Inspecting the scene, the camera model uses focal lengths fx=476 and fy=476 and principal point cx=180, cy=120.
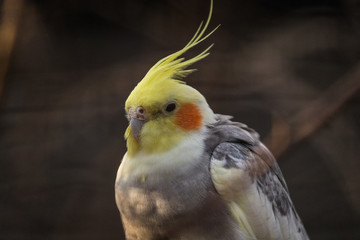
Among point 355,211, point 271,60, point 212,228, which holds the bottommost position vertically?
point 355,211

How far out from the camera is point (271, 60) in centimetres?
283

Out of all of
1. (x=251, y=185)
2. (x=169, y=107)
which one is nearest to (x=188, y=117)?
(x=169, y=107)

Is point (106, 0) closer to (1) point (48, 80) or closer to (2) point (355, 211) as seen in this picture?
(1) point (48, 80)

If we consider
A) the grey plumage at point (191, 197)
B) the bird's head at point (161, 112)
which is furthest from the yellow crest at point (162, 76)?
the grey plumage at point (191, 197)

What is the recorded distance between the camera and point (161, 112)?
1.56 m

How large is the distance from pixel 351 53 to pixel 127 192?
1822 mm

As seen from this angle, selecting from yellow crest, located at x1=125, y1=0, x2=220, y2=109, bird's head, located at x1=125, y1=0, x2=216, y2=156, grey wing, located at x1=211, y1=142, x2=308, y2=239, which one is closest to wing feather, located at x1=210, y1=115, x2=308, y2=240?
grey wing, located at x1=211, y1=142, x2=308, y2=239

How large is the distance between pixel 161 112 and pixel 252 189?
40cm

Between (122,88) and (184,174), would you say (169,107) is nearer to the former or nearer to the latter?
(184,174)

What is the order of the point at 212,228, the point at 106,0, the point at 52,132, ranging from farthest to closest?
1. the point at 52,132
2. the point at 106,0
3. the point at 212,228

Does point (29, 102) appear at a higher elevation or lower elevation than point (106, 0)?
lower

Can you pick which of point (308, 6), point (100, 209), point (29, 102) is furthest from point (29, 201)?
point (308, 6)

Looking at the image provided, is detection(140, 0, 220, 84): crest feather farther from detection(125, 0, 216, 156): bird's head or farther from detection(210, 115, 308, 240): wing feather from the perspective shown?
detection(210, 115, 308, 240): wing feather

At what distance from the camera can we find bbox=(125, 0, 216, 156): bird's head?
5.08 feet
